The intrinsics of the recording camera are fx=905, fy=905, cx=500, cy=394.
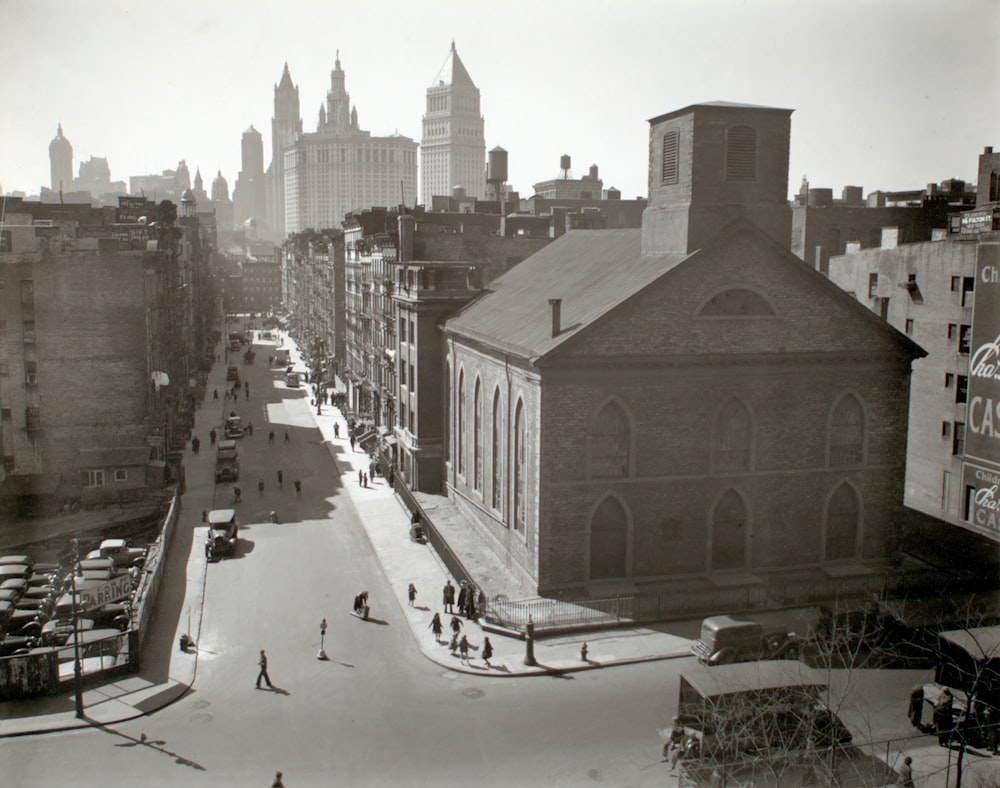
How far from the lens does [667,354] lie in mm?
31328

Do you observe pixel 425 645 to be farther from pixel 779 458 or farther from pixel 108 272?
pixel 108 272

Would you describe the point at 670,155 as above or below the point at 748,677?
above

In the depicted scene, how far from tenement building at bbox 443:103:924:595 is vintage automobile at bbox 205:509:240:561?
1211cm

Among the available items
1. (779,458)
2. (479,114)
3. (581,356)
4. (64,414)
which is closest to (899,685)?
(779,458)

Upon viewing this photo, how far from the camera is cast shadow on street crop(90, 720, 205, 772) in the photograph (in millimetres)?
21734

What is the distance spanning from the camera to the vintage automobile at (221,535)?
37.7 metres

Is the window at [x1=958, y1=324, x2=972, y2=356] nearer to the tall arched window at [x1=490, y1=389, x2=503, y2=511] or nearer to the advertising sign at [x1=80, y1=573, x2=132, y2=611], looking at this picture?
the tall arched window at [x1=490, y1=389, x2=503, y2=511]

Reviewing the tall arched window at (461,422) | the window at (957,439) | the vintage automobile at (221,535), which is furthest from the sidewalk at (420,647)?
the window at (957,439)

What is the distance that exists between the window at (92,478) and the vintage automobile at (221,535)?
28.0 ft

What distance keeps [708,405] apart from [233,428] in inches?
1579

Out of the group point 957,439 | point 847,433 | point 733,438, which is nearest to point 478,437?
point 733,438

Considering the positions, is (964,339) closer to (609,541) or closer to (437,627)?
(609,541)

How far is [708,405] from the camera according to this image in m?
32.2

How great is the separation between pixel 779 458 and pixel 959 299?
1493cm
